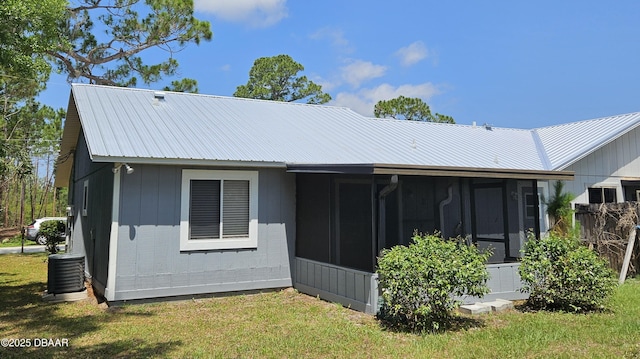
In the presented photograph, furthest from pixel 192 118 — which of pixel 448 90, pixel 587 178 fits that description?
pixel 448 90

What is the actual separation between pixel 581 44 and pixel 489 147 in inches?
143

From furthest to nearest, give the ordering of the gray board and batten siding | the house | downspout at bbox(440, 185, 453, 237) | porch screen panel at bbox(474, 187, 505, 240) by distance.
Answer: porch screen panel at bbox(474, 187, 505, 240) → downspout at bbox(440, 185, 453, 237) → the gray board and batten siding → the house

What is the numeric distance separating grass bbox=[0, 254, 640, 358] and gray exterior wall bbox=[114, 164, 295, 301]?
37 centimetres

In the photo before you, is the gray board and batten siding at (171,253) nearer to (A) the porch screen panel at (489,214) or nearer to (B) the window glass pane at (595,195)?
(A) the porch screen panel at (489,214)

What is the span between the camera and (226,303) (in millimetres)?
7680

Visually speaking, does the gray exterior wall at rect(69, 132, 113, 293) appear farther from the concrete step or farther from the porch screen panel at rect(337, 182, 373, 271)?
the concrete step

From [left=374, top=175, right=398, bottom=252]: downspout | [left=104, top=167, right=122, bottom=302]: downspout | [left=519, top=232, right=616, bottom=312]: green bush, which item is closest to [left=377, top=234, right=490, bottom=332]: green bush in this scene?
[left=374, top=175, right=398, bottom=252]: downspout

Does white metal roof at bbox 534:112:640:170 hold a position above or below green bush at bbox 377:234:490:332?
above

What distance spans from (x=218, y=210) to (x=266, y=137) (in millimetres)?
2245

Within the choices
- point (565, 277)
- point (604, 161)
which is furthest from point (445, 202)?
point (604, 161)

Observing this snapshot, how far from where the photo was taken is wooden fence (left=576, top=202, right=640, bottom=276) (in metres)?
9.74

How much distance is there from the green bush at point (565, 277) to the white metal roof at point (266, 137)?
2.05m

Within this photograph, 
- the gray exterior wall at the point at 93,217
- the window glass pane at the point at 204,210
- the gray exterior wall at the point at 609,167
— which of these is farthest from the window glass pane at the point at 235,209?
the gray exterior wall at the point at 609,167

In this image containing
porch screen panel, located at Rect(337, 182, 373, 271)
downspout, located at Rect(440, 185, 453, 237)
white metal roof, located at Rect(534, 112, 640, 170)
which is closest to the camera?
porch screen panel, located at Rect(337, 182, 373, 271)
